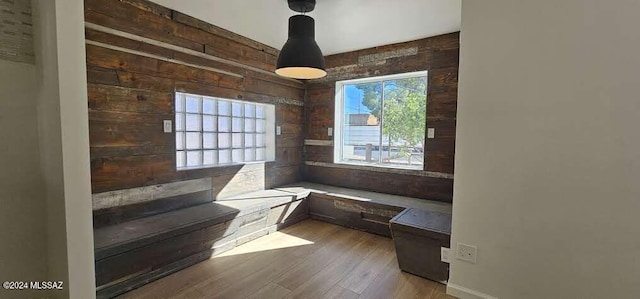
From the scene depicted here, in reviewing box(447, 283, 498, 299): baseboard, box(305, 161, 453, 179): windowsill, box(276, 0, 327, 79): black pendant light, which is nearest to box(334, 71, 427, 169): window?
box(305, 161, 453, 179): windowsill

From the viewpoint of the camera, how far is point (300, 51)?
240 cm

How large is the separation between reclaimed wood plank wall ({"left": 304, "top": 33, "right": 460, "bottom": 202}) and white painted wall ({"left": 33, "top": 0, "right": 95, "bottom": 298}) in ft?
10.4

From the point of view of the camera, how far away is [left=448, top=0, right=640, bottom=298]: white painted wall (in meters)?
1.48

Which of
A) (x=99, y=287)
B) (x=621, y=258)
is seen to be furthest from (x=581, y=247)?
(x=99, y=287)

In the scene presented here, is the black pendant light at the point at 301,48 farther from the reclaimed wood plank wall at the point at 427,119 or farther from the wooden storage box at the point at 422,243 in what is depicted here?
the wooden storage box at the point at 422,243

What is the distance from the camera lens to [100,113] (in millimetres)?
2271

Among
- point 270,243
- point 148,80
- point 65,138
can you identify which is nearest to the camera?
point 65,138

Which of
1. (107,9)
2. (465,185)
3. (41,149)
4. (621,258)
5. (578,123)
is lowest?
(621,258)

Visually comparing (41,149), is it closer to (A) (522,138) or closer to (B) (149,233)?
(B) (149,233)

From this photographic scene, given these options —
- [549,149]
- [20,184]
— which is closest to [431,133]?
[549,149]

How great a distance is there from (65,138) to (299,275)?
6.25ft

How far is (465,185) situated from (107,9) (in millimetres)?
3289

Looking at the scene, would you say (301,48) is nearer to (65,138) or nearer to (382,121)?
(65,138)

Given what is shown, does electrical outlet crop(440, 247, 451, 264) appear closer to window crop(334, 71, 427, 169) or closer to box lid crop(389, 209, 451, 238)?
box lid crop(389, 209, 451, 238)
